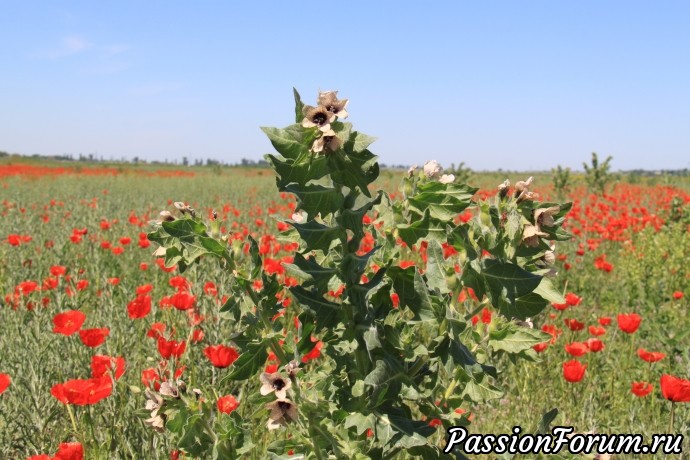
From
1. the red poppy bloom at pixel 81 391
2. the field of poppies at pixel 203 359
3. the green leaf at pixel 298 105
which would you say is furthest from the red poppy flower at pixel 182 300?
the green leaf at pixel 298 105

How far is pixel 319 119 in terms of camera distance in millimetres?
974

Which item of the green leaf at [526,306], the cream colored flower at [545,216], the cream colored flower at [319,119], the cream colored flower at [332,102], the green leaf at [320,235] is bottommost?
the green leaf at [526,306]

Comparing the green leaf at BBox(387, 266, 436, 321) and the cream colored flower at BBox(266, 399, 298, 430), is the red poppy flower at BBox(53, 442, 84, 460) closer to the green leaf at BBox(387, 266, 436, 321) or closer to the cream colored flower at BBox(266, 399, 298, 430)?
the cream colored flower at BBox(266, 399, 298, 430)

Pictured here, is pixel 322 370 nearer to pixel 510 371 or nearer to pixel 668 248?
pixel 510 371

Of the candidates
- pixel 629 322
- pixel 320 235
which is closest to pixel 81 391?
pixel 320 235

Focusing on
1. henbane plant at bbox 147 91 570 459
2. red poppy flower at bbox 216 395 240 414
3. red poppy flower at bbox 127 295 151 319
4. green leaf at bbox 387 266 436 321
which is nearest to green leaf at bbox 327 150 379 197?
henbane plant at bbox 147 91 570 459

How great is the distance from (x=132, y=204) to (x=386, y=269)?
11.9 metres

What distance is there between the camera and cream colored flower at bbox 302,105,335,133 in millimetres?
943

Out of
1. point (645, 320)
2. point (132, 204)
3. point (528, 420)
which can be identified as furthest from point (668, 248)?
point (132, 204)

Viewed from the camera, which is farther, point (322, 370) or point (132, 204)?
point (132, 204)

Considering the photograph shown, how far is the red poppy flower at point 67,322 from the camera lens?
1974 mm

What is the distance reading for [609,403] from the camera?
2762 mm

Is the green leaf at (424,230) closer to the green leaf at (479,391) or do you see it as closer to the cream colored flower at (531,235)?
→ the cream colored flower at (531,235)

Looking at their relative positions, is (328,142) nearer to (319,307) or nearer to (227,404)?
(319,307)
